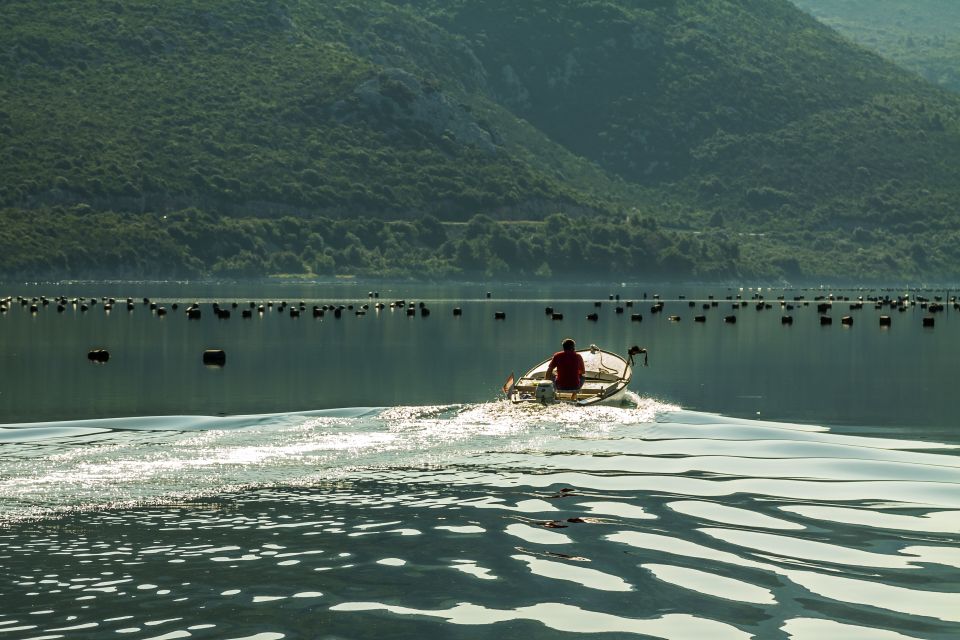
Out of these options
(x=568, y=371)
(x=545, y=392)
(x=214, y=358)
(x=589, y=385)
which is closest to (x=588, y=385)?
(x=589, y=385)

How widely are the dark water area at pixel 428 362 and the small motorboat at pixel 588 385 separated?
11.2 feet

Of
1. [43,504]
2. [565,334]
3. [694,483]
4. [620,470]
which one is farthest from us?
[565,334]

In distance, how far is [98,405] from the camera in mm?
54500

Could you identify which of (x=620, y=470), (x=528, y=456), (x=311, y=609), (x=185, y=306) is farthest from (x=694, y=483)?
(x=185, y=306)

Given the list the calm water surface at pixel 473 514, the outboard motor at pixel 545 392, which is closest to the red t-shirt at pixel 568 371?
the outboard motor at pixel 545 392

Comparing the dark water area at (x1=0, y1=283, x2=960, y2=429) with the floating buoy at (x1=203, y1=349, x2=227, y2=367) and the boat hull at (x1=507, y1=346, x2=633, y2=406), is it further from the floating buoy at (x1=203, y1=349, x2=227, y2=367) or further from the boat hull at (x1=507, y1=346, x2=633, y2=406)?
the boat hull at (x1=507, y1=346, x2=633, y2=406)

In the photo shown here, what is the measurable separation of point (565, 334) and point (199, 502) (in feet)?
276

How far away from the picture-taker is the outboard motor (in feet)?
154

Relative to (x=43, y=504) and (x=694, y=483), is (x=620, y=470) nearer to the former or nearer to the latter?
(x=694, y=483)

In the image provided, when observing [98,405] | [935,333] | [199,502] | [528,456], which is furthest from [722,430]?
[935,333]

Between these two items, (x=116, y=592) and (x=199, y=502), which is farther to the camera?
(x=199, y=502)

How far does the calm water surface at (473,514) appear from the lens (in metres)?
20.8

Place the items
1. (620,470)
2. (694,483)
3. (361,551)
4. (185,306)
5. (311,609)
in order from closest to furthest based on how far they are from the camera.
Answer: (311,609) → (361,551) → (694,483) → (620,470) → (185,306)

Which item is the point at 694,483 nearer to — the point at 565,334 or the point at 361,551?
the point at 361,551
